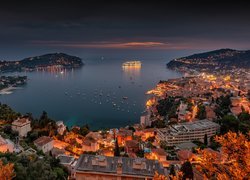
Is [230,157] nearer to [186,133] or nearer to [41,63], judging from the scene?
[186,133]

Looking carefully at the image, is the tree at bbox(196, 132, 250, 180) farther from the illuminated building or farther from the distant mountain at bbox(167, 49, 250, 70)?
the distant mountain at bbox(167, 49, 250, 70)

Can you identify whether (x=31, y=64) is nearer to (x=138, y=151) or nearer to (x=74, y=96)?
(x=74, y=96)

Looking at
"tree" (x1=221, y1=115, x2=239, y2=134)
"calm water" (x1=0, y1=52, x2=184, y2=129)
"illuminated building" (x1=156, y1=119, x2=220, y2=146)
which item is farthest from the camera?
"calm water" (x1=0, y1=52, x2=184, y2=129)

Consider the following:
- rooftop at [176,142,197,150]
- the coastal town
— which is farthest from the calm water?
rooftop at [176,142,197,150]

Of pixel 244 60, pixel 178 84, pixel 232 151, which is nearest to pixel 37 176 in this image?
pixel 232 151

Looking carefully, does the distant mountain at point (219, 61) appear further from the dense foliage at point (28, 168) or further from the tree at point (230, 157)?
the tree at point (230, 157)

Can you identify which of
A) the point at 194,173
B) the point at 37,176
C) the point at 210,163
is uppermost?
the point at 210,163

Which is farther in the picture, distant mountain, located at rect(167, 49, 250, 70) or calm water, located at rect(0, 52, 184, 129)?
distant mountain, located at rect(167, 49, 250, 70)
